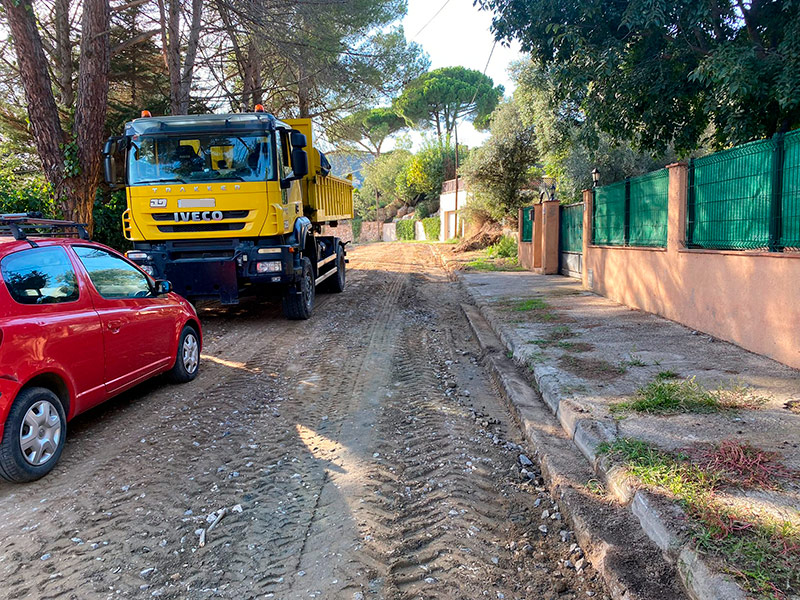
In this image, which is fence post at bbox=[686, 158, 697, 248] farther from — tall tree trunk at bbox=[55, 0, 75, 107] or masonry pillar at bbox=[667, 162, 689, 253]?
tall tree trunk at bbox=[55, 0, 75, 107]

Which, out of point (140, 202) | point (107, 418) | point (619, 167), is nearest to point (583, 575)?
point (107, 418)

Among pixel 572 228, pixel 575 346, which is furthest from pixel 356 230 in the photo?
pixel 575 346

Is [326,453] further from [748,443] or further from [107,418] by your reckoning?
[748,443]

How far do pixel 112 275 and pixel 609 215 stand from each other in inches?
385

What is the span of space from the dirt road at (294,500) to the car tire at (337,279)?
7.29 meters

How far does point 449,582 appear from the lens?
111 inches

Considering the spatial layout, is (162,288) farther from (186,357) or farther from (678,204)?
(678,204)

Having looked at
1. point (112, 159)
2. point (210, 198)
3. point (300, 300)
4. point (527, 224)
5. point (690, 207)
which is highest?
point (112, 159)

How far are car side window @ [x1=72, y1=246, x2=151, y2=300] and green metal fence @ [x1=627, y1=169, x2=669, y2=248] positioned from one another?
7.62 metres

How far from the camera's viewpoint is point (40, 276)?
4305mm

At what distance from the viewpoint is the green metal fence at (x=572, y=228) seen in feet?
48.1

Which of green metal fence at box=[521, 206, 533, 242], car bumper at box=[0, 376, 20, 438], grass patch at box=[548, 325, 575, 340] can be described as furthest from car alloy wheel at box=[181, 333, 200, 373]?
green metal fence at box=[521, 206, 533, 242]

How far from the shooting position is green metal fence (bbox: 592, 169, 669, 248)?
30.4ft

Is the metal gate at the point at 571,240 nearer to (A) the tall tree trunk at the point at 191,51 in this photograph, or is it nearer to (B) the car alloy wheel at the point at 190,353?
(A) the tall tree trunk at the point at 191,51
